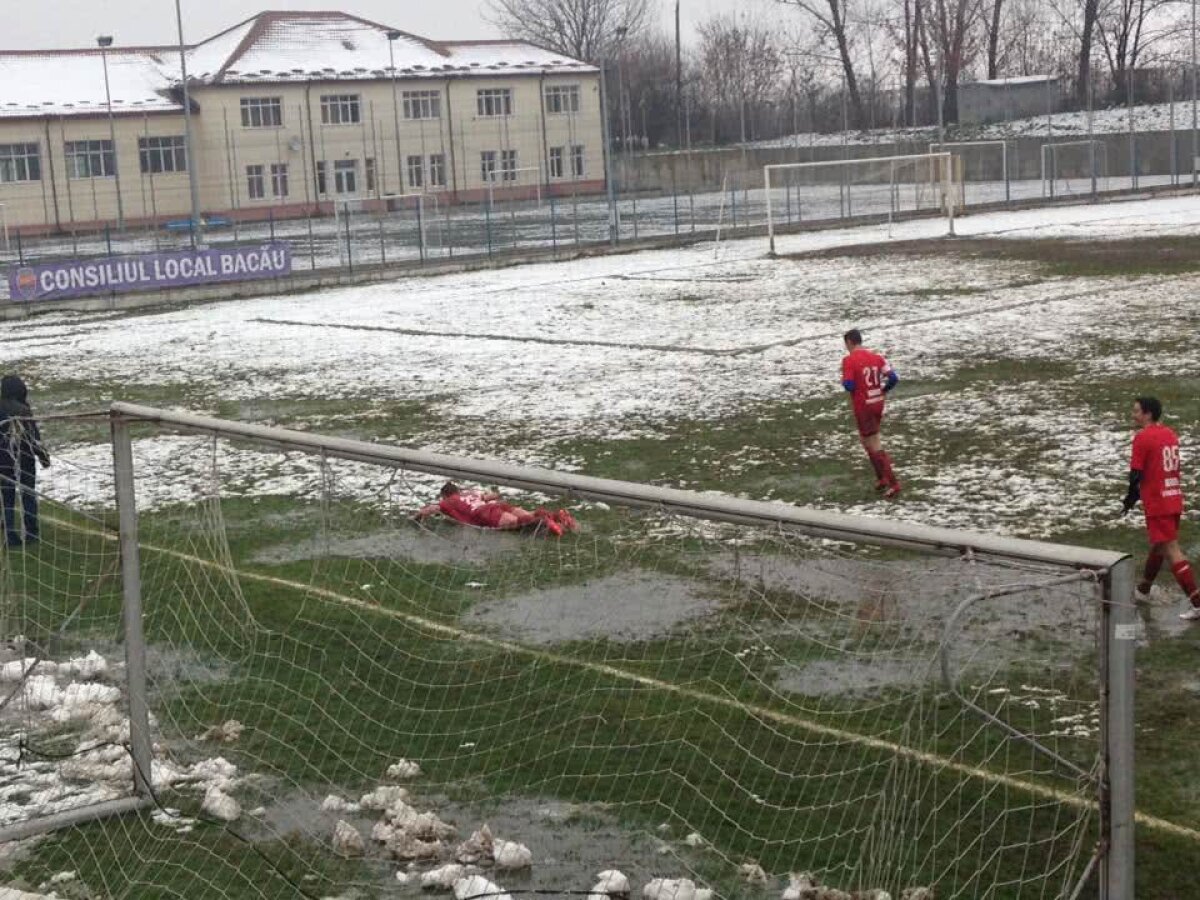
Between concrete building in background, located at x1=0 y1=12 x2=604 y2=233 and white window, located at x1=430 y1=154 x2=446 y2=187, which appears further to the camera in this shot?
white window, located at x1=430 y1=154 x2=446 y2=187

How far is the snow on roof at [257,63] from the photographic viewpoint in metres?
66.2

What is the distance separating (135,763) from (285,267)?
30780mm

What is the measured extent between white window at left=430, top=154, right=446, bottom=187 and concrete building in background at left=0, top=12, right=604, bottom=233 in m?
0.08

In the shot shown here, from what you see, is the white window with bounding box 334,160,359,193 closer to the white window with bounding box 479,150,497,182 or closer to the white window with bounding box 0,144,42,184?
the white window with bounding box 479,150,497,182

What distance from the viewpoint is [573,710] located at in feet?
28.3

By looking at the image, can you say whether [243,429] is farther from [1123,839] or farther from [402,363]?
[402,363]

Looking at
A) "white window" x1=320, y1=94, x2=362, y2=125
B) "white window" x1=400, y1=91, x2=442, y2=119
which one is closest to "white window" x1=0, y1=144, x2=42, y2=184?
"white window" x1=320, y1=94, x2=362, y2=125

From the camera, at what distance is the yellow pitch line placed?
7.04 metres

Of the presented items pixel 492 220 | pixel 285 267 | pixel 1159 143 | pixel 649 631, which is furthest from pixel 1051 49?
pixel 649 631

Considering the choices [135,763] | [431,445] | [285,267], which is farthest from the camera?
[285,267]

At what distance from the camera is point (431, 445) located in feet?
57.0

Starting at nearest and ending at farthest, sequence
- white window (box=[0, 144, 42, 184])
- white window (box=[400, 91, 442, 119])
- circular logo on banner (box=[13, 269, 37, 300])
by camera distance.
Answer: circular logo on banner (box=[13, 269, 37, 300]) → white window (box=[0, 144, 42, 184]) → white window (box=[400, 91, 442, 119])

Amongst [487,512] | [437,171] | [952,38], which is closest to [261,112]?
[437,171]

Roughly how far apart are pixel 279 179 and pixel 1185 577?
5638cm
